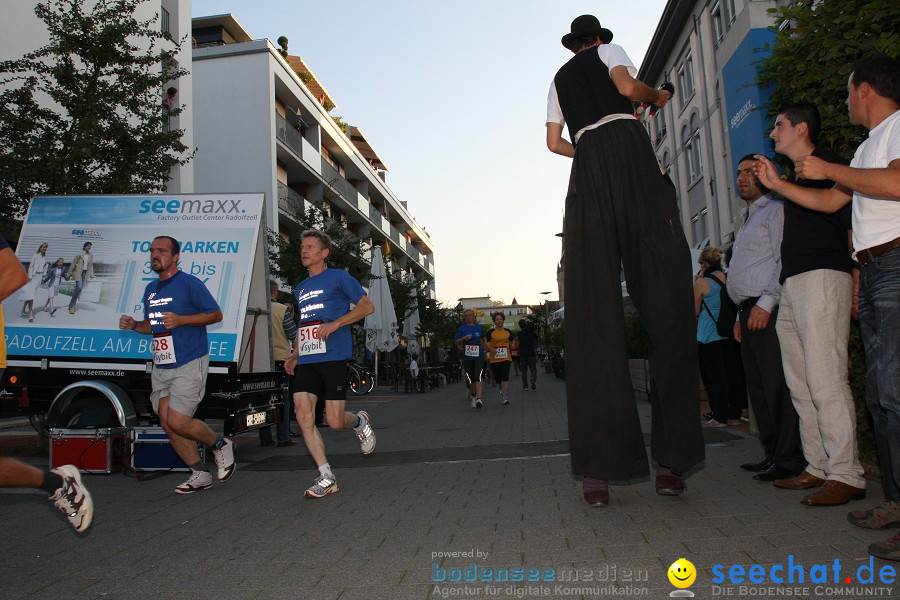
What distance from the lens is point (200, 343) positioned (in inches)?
241

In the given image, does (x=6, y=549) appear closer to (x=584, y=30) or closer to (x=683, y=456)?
(x=683, y=456)

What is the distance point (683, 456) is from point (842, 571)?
3.82 ft

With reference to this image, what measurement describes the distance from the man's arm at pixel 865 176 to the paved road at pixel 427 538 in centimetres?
139

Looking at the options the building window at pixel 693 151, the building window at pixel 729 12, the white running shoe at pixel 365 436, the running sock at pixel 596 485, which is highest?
the building window at pixel 729 12

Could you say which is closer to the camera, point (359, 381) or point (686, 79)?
point (359, 381)

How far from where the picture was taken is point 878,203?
3219mm

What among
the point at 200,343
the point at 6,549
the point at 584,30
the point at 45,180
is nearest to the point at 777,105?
the point at 584,30

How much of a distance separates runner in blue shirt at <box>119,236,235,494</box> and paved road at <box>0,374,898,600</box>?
0.33m

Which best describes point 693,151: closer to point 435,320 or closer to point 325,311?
point 435,320

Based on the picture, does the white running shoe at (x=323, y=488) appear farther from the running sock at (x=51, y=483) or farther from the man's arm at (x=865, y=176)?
the man's arm at (x=865, y=176)

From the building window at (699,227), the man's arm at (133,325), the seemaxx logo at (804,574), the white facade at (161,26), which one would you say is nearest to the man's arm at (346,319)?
the man's arm at (133,325)

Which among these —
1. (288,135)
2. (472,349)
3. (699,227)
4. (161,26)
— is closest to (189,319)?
(472,349)

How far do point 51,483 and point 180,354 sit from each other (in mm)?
2325

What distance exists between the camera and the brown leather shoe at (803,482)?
4191mm
